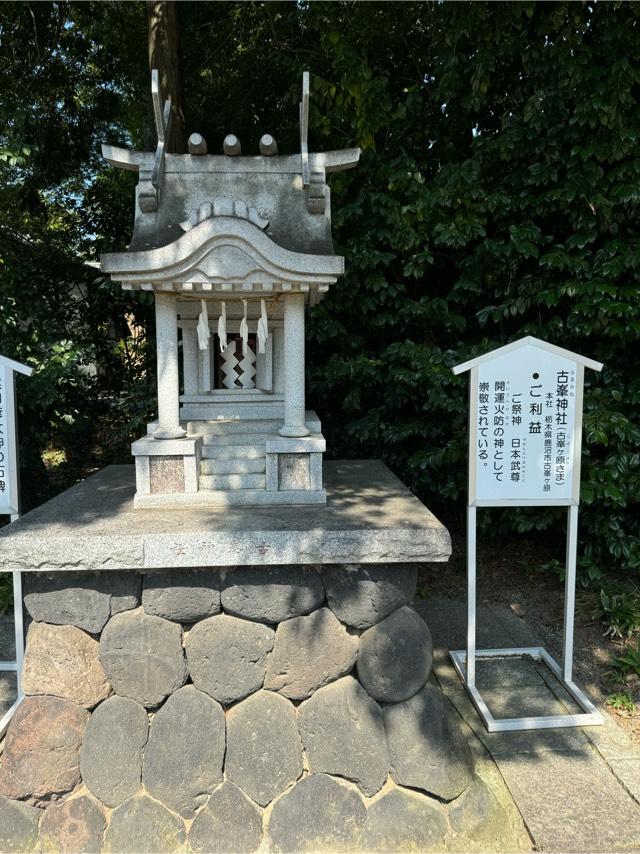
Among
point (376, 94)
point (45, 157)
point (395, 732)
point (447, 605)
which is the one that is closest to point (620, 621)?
point (447, 605)

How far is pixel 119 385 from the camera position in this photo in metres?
7.49

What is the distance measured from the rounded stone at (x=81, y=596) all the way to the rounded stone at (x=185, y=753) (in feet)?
1.88

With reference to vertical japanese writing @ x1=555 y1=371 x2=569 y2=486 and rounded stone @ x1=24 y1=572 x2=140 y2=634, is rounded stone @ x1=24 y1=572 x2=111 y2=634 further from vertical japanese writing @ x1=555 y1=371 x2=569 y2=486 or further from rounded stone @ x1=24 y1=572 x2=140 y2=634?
vertical japanese writing @ x1=555 y1=371 x2=569 y2=486

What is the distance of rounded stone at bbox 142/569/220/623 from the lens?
9.47ft

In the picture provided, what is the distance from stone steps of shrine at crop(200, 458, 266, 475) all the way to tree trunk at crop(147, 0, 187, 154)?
3199mm

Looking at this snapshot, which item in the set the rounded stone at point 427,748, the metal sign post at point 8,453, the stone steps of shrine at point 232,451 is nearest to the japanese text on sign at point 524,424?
the rounded stone at point 427,748

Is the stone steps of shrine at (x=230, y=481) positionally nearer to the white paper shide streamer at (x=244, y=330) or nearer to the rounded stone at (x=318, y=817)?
the white paper shide streamer at (x=244, y=330)

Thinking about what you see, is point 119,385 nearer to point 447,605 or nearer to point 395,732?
point 447,605

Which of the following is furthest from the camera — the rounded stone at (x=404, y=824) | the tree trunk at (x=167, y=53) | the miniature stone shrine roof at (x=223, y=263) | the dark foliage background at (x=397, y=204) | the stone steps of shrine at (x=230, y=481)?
the tree trunk at (x=167, y=53)

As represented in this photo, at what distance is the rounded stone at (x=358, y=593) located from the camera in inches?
115

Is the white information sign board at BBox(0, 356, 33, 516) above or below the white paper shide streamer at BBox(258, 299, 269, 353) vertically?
below

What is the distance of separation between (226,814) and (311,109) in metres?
5.42

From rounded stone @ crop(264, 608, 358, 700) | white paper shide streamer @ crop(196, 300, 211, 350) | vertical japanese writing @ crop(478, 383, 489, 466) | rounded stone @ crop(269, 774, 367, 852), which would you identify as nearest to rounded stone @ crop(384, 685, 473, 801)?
rounded stone @ crop(269, 774, 367, 852)

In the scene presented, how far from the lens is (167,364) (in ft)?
11.2
